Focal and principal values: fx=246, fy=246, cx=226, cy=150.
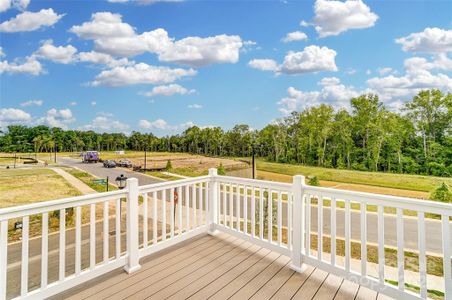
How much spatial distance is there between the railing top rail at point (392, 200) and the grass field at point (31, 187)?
304 centimetres

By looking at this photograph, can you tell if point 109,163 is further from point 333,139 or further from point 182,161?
point 333,139

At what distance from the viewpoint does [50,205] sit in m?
1.78

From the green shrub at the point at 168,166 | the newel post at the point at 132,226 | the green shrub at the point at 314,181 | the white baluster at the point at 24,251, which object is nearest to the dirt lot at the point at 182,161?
the green shrub at the point at 168,166

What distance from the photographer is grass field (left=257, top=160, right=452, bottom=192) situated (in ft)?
13.2

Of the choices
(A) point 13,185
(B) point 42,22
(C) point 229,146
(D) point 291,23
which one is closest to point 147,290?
(A) point 13,185

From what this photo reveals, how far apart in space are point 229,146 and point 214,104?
1.09 m

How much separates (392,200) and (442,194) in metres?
3.19

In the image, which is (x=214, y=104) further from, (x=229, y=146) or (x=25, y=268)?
(x=25, y=268)

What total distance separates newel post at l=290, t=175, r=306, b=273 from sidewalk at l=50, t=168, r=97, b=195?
267 centimetres

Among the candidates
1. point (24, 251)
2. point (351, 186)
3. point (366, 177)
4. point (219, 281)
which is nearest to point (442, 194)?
point (366, 177)

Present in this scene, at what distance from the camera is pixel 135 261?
2285mm

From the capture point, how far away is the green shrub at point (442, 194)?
389 centimetres

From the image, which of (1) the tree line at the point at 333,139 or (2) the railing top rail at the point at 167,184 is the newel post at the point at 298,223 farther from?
(1) the tree line at the point at 333,139

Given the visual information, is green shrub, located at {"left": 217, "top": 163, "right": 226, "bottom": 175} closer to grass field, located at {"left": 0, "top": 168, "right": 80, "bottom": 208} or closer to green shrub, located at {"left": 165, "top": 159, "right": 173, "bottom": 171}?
green shrub, located at {"left": 165, "top": 159, "right": 173, "bottom": 171}
